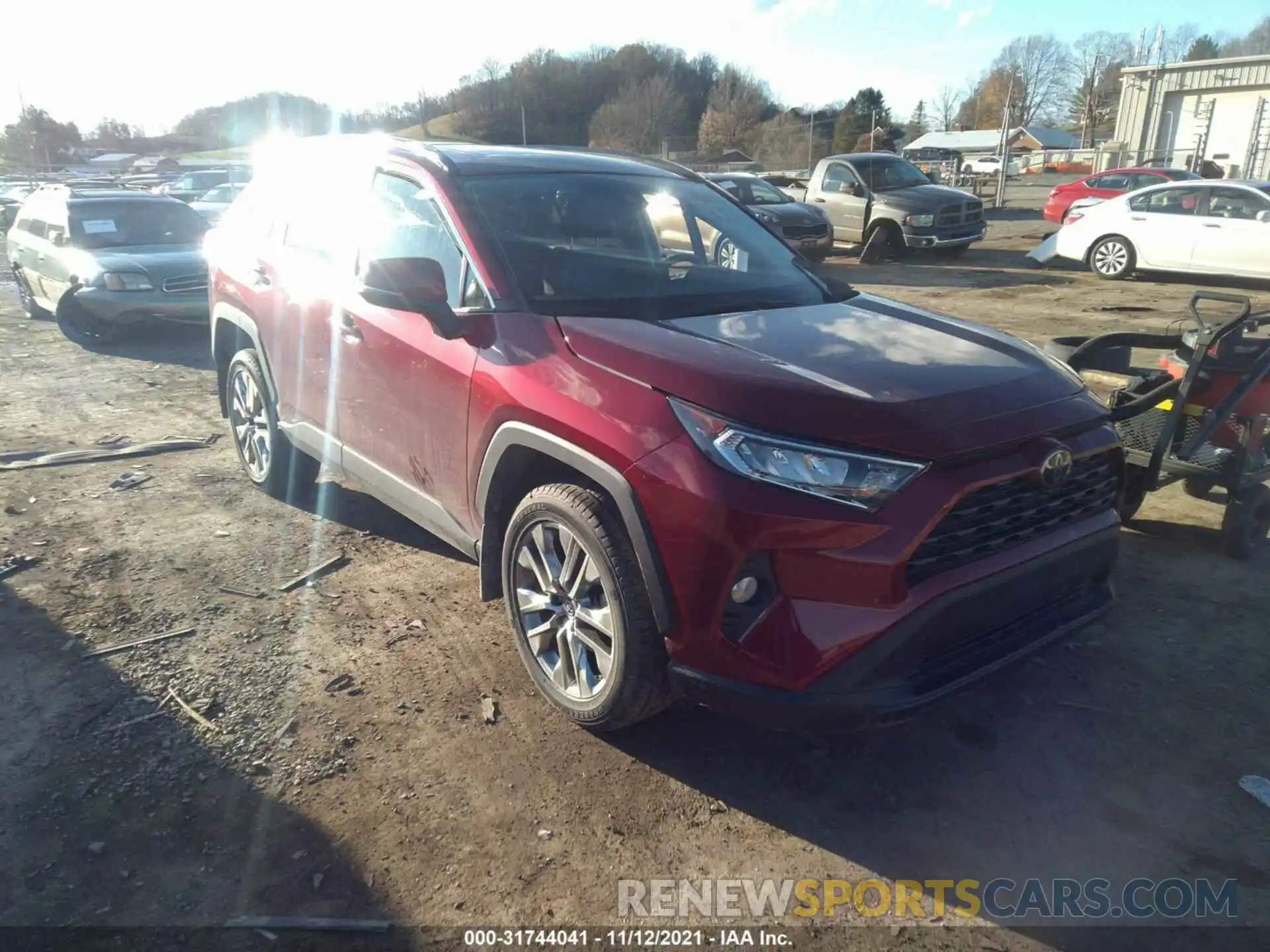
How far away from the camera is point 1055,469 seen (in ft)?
9.10

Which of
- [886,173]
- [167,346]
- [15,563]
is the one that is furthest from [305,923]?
[886,173]

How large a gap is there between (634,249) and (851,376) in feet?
4.50

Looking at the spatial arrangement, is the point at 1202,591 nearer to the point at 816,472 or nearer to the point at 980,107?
the point at 816,472

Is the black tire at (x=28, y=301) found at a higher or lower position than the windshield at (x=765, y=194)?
lower

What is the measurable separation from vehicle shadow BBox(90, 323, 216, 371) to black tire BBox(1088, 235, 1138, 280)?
1305cm

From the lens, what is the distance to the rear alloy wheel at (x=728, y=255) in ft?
12.9

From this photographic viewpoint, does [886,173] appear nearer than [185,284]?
No

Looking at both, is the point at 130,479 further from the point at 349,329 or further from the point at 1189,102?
the point at 1189,102

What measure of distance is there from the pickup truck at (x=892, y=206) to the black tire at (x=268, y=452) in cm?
1349

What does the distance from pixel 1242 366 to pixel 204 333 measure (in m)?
Answer: 10.2

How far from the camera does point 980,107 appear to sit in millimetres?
99312

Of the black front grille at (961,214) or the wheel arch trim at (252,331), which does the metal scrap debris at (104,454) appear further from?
the black front grille at (961,214)

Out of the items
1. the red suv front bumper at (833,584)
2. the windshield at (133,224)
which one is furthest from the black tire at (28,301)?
the red suv front bumper at (833,584)

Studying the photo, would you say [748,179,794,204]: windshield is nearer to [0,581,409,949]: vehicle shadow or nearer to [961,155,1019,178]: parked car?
[0,581,409,949]: vehicle shadow
